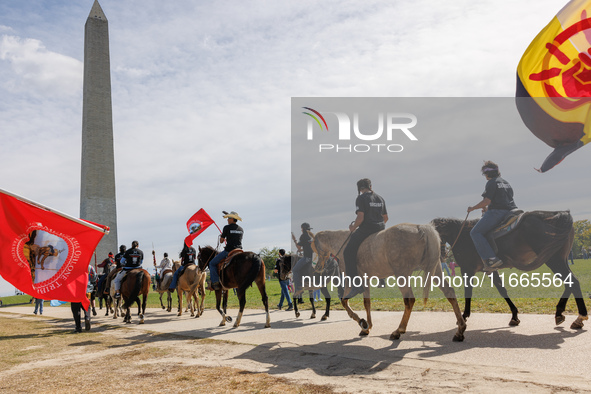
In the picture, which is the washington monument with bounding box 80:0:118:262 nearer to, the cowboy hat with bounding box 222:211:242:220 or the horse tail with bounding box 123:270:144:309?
the horse tail with bounding box 123:270:144:309

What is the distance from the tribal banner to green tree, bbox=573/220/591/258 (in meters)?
1.19

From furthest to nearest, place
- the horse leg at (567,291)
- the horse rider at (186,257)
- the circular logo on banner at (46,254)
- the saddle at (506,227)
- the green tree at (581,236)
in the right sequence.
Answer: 1. the horse rider at (186,257)
2. the circular logo on banner at (46,254)
3. the green tree at (581,236)
4. the saddle at (506,227)
5. the horse leg at (567,291)

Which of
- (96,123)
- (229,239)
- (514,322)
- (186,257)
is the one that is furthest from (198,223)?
(96,123)

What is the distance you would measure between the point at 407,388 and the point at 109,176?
116 feet

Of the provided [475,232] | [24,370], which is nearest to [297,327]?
[475,232]

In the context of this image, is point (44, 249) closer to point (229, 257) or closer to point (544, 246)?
point (229, 257)

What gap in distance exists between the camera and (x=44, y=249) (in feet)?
34.1

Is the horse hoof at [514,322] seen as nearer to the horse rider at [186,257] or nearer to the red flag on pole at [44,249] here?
the red flag on pole at [44,249]

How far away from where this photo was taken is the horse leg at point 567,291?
25.7 feet

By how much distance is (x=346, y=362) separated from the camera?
6.55m

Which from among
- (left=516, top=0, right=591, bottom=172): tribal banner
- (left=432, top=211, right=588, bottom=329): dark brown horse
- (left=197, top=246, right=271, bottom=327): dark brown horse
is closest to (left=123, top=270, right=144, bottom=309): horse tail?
(left=197, top=246, right=271, bottom=327): dark brown horse

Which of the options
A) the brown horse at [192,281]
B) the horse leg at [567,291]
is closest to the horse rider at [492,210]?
the horse leg at [567,291]

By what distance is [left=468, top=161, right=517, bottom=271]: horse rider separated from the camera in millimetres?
8242

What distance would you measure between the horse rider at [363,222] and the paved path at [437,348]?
1.26 m
